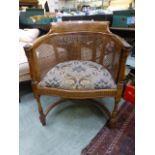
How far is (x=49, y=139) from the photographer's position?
45.0 inches

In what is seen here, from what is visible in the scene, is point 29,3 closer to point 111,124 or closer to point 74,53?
point 74,53

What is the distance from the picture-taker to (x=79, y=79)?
1.02m

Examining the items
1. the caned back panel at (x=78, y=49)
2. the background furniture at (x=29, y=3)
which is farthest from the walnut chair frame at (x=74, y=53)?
the background furniture at (x=29, y=3)

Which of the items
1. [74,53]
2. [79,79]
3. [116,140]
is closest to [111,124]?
[116,140]

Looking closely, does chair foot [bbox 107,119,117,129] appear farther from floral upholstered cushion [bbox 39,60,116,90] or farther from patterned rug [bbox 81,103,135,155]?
floral upholstered cushion [bbox 39,60,116,90]

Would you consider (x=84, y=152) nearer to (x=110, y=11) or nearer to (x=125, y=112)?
(x=125, y=112)

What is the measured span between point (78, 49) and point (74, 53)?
6 cm

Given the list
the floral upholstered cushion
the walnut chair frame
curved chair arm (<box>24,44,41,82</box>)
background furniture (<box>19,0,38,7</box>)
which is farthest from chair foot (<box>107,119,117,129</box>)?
background furniture (<box>19,0,38,7</box>)

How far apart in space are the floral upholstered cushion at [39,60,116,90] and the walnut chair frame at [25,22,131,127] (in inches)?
1.3

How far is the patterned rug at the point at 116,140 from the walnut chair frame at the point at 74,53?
3.3 inches
